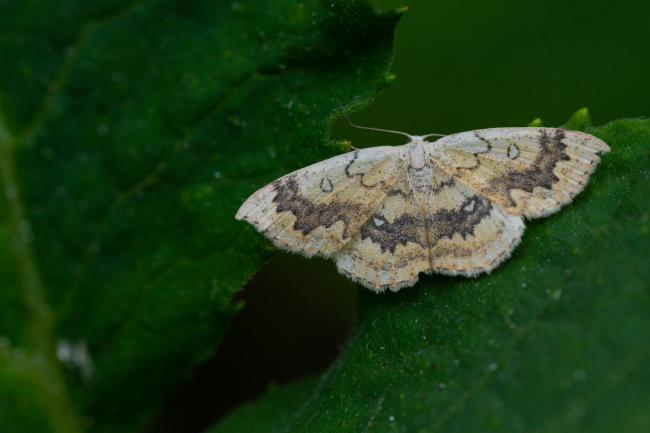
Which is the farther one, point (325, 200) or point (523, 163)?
point (325, 200)

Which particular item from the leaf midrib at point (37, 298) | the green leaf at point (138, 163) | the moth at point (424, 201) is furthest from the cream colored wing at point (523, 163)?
the leaf midrib at point (37, 298)

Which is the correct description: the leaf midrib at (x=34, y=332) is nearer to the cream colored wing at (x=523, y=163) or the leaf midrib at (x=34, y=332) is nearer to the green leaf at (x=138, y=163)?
the green leaf at (x=138, y=163)

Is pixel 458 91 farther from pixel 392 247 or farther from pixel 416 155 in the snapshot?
pixel 392 247

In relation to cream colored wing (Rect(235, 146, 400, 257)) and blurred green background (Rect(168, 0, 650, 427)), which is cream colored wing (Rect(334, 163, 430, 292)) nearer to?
cream colored wing (Rect(235, 146, 400, 257))

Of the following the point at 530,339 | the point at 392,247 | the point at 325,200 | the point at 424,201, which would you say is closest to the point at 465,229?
the point at 424,201

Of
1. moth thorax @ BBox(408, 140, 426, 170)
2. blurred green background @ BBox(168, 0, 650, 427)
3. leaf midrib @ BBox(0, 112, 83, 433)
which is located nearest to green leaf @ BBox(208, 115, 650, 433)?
moth thorax @ BBox(408, 140, 426, 170)

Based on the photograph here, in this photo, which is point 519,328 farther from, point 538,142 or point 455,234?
point 538,142

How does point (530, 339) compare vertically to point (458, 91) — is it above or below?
above
